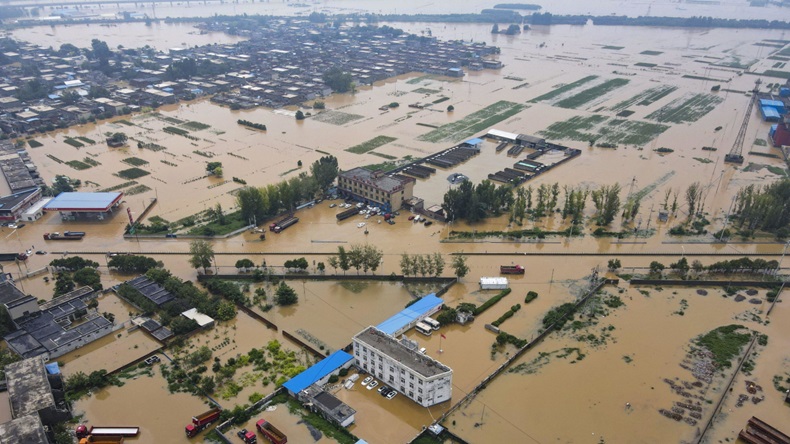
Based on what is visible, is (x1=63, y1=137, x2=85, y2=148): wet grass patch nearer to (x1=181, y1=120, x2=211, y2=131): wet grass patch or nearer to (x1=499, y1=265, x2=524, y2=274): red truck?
(x1=181, y1=120, x2=211, y2=131): wet grass patch

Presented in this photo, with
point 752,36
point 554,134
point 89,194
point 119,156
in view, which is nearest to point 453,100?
point 554,134

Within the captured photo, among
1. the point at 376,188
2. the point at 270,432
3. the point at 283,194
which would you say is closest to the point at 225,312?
the point at 270,432

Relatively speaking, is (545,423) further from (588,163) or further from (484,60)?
(484,60)

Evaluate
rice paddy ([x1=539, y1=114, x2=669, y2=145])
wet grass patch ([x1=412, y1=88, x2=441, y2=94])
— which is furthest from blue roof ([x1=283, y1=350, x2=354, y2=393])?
wet grass patch ([x1=412, y1=88, x2=441, y2=94])

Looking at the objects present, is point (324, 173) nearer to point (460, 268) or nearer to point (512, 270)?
point (460, 268)

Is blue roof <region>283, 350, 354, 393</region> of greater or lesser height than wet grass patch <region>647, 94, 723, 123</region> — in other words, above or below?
below
